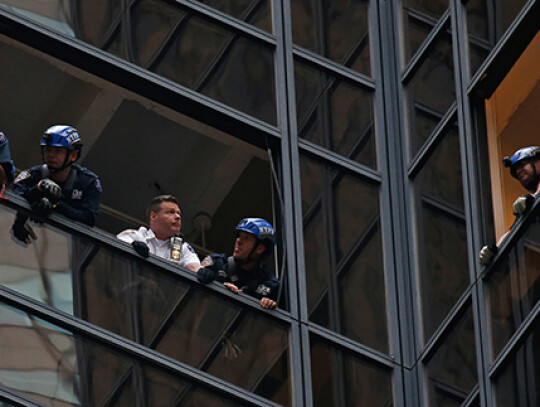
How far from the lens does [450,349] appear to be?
2008 centimetres

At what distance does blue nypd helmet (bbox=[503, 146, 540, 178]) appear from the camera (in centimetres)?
1853

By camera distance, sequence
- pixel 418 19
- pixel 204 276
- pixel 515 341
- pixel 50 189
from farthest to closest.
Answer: pixel 418 19 < pixel 204 276 < pixel 50 189 < pixel 515 341

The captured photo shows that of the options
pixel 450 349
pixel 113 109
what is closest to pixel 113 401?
pixel 450 349

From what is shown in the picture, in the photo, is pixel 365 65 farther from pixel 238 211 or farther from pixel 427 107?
pixel 238 211

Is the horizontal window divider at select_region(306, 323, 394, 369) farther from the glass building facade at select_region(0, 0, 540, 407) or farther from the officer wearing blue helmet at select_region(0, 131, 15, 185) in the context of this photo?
the officer wearing blue helmet at select_region(0, 131, 15, 185)

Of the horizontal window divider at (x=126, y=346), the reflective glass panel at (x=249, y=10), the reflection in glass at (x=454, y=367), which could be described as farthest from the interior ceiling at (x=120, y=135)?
the horizontal window divider at (x=126, y=346)

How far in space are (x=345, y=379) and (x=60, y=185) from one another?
13.2 ft

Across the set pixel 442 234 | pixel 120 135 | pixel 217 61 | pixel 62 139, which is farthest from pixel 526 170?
pixel 120 135

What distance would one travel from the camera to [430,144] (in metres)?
21.2

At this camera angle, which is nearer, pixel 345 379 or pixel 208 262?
pixel 208 262

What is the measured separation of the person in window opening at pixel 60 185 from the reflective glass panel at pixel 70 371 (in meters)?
1.04

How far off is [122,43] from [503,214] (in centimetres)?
504

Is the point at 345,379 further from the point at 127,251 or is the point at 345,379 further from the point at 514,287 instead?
the point at 127,251

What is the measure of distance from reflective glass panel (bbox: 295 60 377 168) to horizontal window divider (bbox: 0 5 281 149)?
1.94 ft
